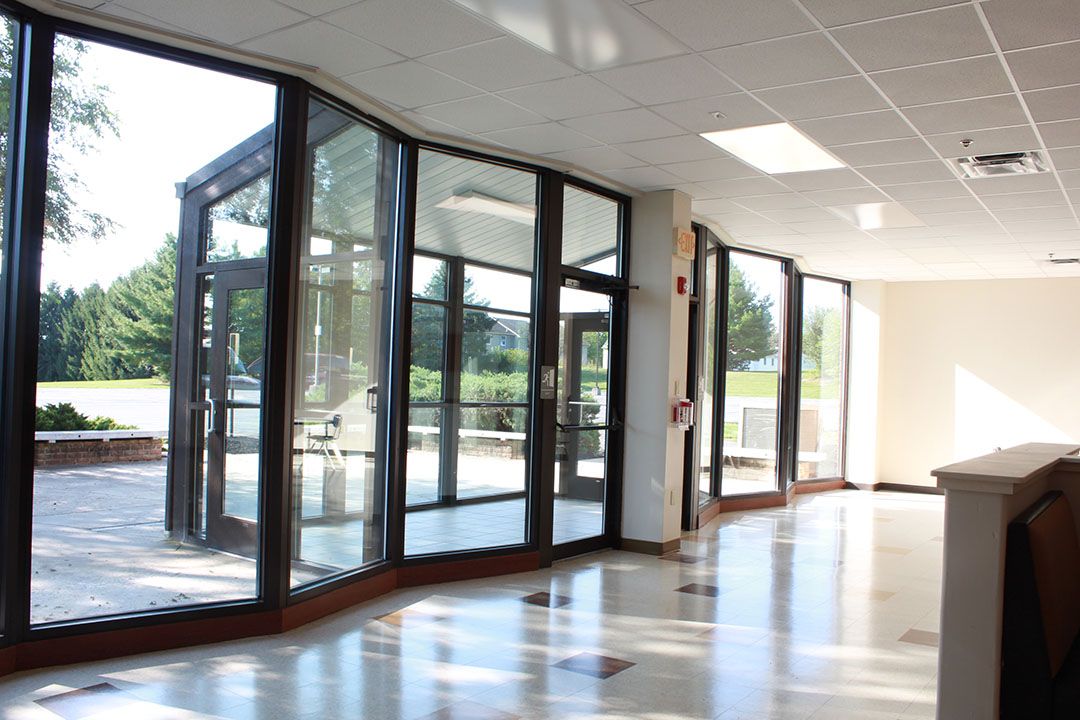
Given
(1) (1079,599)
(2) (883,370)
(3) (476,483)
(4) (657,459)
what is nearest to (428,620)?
(3) (476,483)

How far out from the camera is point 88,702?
3.01 meters

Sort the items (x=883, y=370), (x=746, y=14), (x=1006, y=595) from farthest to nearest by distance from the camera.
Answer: (x=883, y=370) < (x=746, y=14) < (x=1006, y=595)

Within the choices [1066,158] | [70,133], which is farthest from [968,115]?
[70,133]

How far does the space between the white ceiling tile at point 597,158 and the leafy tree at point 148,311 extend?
8.34ft

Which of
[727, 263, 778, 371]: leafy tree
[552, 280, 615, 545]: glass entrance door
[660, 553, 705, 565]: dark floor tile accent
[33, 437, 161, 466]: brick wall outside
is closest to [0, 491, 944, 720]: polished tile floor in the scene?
[660, 553, 705, 565]: dark floor tile accent

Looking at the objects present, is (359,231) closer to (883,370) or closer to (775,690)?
(775,690)

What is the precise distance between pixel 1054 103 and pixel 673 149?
6.55 feet

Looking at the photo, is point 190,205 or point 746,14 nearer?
point 746,14

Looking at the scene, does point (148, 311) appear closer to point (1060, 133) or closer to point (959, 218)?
point (1060, 133)

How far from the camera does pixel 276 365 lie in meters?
4.02

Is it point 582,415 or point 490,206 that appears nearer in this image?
point 490,206

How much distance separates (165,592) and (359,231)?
6.86 ft

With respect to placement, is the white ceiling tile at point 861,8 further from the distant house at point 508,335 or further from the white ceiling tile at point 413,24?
the distant house at point 508,335

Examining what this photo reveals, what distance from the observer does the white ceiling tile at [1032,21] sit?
294cm
